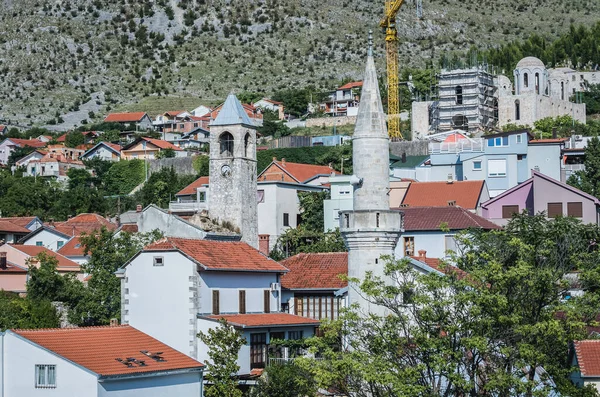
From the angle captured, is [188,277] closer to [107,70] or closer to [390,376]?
[390,376]

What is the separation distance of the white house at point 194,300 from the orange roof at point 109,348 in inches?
65.9

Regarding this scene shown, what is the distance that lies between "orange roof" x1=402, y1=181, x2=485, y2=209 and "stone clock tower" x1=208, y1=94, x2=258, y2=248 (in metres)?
8.36

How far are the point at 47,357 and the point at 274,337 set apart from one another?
10353mm

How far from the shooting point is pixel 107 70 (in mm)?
171250

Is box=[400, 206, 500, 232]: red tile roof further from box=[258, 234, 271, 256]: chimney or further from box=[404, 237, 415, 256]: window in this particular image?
box=[258, 234, 271, 256]: chimney

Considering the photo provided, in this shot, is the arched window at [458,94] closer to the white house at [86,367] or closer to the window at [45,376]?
the white house at [86,367]

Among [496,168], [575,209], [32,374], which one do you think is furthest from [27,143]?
[32,374]

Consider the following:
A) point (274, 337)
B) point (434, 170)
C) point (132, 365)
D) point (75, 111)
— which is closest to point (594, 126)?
point (434, 170)

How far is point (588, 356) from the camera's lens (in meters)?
39.2

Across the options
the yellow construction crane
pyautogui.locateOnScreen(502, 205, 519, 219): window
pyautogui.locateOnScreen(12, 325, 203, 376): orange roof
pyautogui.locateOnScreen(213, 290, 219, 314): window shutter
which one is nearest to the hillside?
the yellow construction crane

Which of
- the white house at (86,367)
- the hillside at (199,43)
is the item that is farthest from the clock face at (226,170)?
the hillside at (199,43)

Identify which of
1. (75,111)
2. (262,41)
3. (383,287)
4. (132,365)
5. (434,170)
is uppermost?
(262,41)

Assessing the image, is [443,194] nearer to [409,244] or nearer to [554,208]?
[554,208]

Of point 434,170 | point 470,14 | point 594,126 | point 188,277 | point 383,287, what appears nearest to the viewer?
point 383,287
